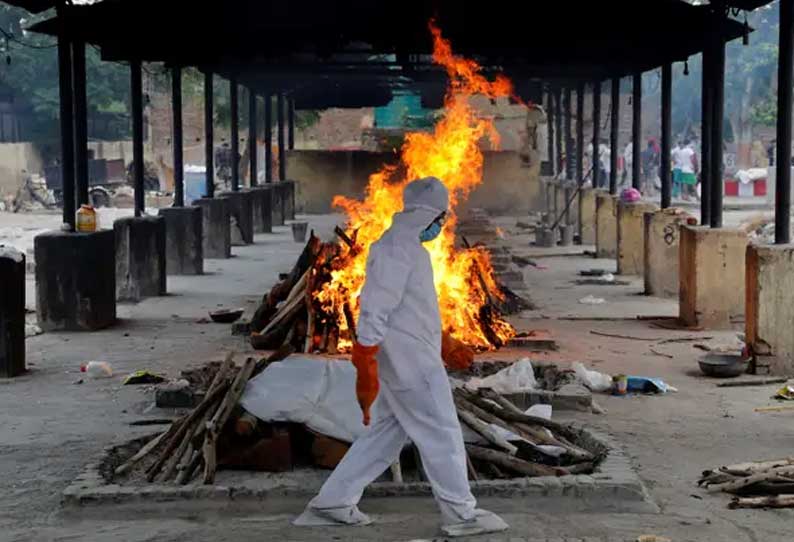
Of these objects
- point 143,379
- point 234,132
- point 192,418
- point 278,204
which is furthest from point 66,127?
point 278,204

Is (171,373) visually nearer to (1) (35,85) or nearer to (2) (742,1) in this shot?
(2) (742,1)

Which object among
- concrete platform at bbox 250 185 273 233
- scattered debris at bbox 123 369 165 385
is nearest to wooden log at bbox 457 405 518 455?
scattered debris at bbox 123 369 165 385

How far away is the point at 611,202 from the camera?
26688 mm

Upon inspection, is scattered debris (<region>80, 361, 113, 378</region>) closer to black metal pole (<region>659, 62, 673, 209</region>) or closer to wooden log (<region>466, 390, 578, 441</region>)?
wooden log (<region>466, 390, 578, 441</region>)

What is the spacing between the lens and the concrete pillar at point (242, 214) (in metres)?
30.0

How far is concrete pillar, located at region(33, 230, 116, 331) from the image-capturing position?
53.0 feet

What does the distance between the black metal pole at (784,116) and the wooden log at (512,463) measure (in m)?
5.75

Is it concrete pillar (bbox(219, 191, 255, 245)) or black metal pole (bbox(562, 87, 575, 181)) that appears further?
black metal pole (bbox(562, 87, 575, 181))

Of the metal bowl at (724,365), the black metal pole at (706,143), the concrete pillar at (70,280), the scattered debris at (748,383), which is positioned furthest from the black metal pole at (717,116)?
the concrete pillar at (70,280)

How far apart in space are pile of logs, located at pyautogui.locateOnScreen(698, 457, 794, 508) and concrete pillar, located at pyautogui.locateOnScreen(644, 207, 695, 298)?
35.9 ft

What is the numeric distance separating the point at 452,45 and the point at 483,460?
40.4 feet

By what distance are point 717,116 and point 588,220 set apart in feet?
43.6

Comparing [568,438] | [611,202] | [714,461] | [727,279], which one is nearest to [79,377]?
[568,438]

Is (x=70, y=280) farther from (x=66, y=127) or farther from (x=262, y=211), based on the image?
(x=262, y=211)
